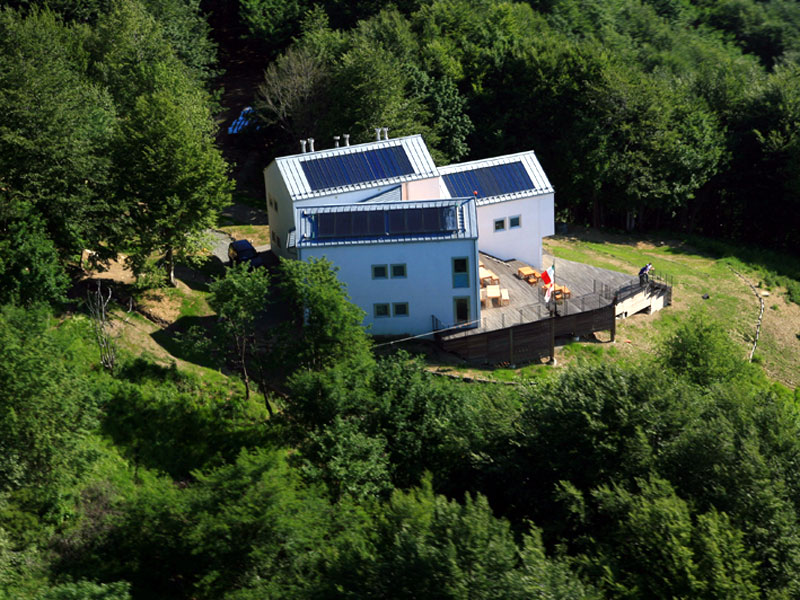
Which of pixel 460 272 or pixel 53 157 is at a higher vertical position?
pixel 53 157

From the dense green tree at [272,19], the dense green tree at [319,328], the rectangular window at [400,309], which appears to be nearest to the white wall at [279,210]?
the rectangular window at [400,309]

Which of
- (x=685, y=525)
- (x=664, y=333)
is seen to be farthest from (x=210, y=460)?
(x=664, y=333)

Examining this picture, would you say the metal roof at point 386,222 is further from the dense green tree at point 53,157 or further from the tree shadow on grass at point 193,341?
the dense green tree at point 53,157

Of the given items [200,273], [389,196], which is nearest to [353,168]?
[389,196]

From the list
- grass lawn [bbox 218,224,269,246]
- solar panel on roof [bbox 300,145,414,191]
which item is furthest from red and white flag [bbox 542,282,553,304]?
grass lawn [bbox 218,224,269,246]

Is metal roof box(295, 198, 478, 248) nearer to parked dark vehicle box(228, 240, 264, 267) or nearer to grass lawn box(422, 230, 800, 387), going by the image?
parked dark vehicle box(228, 240, 264, 267)

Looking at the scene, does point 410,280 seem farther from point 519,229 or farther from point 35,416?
point 35,416
